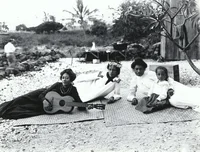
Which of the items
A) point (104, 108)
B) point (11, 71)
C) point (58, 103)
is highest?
point (11, 71)

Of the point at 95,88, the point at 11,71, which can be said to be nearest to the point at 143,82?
the point at 95,88

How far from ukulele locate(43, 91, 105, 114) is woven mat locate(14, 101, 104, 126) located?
9cm

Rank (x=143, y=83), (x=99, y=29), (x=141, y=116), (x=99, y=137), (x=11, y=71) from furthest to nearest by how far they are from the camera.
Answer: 1. (x=99, y=29)
2. (x=11, y=71)
3. (x=143, y=83)
4. (x=141, y=116)
5. (x=99, y=137)

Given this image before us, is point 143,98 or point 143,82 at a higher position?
point 143,82

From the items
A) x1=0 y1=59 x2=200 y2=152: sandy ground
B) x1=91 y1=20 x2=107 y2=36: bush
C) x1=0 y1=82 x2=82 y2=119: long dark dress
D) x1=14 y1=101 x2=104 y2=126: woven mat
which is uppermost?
x1=91 y1=20 x2=107 y2=36: bush

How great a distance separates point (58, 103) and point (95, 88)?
3.21 ft

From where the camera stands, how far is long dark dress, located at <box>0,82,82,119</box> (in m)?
3.67

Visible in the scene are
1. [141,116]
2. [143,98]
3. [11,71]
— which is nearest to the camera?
[141,116]

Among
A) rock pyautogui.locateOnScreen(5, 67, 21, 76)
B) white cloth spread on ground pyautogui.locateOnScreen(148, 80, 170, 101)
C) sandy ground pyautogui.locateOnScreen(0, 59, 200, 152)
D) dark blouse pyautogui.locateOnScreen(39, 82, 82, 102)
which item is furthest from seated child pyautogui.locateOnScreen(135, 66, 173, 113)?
rock pyautogui.locateOnScreen(5, 67, 21, 76)

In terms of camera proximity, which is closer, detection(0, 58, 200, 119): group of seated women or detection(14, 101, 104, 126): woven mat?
detection(14, 101, 104, 126): woven mat

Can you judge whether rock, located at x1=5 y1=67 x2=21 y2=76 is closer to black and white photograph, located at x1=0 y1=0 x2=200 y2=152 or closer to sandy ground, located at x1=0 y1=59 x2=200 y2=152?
black and white photograph, located at x1=0 y1=0 x2=200 y2=152

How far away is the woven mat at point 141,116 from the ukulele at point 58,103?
279 millimetres

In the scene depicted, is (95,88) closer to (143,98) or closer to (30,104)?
(143,98)

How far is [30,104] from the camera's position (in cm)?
381
